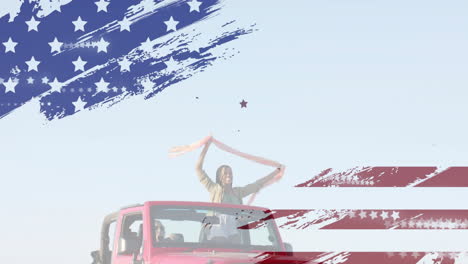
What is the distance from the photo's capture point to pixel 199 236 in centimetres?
1035

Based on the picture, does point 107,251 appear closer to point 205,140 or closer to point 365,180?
point 205,140

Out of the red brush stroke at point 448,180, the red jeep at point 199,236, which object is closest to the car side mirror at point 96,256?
the red jeep at point 199,236

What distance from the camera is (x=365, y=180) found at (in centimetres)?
1344

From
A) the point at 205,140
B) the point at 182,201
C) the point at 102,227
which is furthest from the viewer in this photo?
the point at 205,140

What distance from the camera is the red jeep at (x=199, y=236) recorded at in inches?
386

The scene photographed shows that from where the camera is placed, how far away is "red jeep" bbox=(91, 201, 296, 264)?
32.2 ft

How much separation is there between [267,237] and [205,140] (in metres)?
2.77

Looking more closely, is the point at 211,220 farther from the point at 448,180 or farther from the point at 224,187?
the point at 448,180

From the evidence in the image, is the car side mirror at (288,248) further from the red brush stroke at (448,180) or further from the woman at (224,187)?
the red brush stroke at (448,180)

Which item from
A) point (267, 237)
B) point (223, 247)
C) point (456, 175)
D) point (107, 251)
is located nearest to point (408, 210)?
point (456, 175)

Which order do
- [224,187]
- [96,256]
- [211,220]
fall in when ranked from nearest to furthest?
[211,220]
[224,187]
[96,256]

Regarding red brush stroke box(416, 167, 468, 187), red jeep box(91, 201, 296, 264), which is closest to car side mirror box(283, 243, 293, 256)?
red jeep box(91, 201, 296, 264)

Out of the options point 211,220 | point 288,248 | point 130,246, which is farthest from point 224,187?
point 130,246

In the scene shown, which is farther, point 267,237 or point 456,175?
point 456,175
